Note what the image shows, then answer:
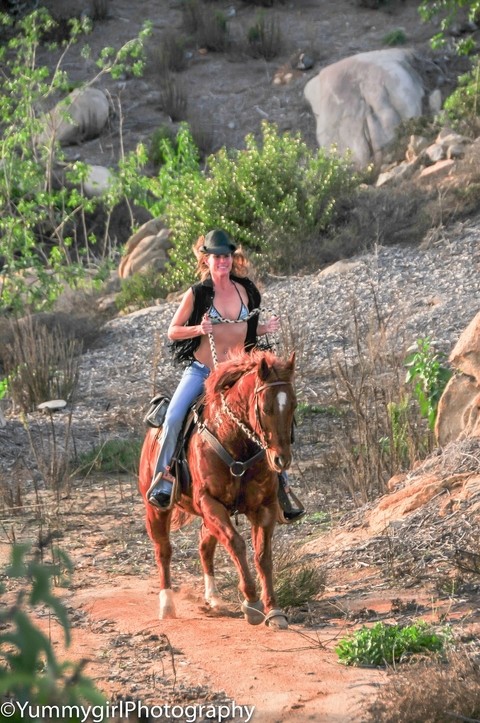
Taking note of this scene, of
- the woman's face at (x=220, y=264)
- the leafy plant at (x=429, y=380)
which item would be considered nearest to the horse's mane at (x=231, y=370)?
the woman's face at (x=220, y=264)

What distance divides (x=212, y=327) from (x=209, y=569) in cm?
151

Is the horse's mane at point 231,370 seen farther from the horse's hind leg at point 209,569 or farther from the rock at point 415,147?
the rock at point 415,147

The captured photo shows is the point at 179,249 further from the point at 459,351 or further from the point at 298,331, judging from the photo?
the point at 459,351

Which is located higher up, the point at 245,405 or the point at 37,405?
the point at 245,405

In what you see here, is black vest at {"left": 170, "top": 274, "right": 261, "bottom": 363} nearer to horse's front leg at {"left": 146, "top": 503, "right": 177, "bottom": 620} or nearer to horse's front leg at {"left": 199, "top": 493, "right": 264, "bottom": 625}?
horse's front leg at {"left": 146, "top": 503, "right": 177, "bottom": 620}

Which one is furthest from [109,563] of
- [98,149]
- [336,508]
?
[98,149]

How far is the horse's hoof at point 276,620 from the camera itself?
276 inches

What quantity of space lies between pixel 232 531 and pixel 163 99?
23719 millimetres

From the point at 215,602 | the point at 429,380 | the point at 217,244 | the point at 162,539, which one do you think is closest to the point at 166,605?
the point at 215,602

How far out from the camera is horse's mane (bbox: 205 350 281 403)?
7.04m

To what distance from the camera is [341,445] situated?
1063 cm

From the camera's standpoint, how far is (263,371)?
22.1ft

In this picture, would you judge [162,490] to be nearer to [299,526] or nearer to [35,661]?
[299,526]

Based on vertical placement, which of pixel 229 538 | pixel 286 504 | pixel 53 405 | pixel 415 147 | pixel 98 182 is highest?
pixel 229 538
